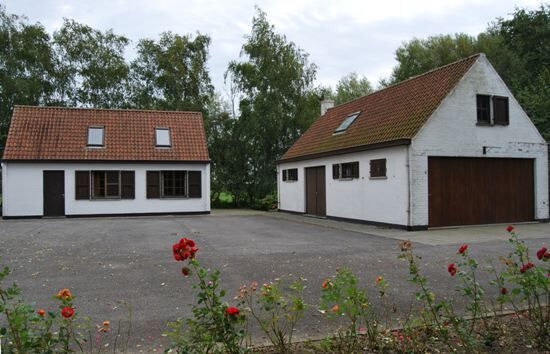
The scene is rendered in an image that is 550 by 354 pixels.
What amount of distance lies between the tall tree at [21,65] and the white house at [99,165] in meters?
8.94

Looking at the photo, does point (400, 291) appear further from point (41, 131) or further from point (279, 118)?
point (279, 118)

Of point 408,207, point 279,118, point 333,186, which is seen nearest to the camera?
point 408,207

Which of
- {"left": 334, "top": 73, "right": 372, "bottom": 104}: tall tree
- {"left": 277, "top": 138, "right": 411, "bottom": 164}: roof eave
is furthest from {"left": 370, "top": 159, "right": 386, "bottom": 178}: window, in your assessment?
{"left": 334, "top": 73, "right": 372, "bottom": 104}: tall tree

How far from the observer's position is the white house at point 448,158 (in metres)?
14.6

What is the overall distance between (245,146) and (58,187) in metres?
12.1

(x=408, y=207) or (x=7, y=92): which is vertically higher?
(x=7, y=92)

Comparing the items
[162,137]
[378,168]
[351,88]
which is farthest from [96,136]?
[351,88]

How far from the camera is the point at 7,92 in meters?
29.9

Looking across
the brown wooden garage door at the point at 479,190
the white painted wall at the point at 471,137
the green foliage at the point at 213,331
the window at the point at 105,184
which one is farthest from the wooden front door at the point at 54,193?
the green foliage at the point at 213,331

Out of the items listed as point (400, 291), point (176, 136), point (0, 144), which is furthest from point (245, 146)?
point (400, 291)

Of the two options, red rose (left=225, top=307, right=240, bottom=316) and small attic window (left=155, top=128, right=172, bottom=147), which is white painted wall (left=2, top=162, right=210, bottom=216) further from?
red rose (left=225, top=307, right=240, bottom=316)

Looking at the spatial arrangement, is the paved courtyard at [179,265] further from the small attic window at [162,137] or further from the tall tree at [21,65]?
the tall tree at [21,65]

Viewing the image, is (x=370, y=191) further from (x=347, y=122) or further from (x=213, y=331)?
(x=213, y=331)

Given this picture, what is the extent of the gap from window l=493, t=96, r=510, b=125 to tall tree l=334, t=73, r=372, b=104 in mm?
36227
